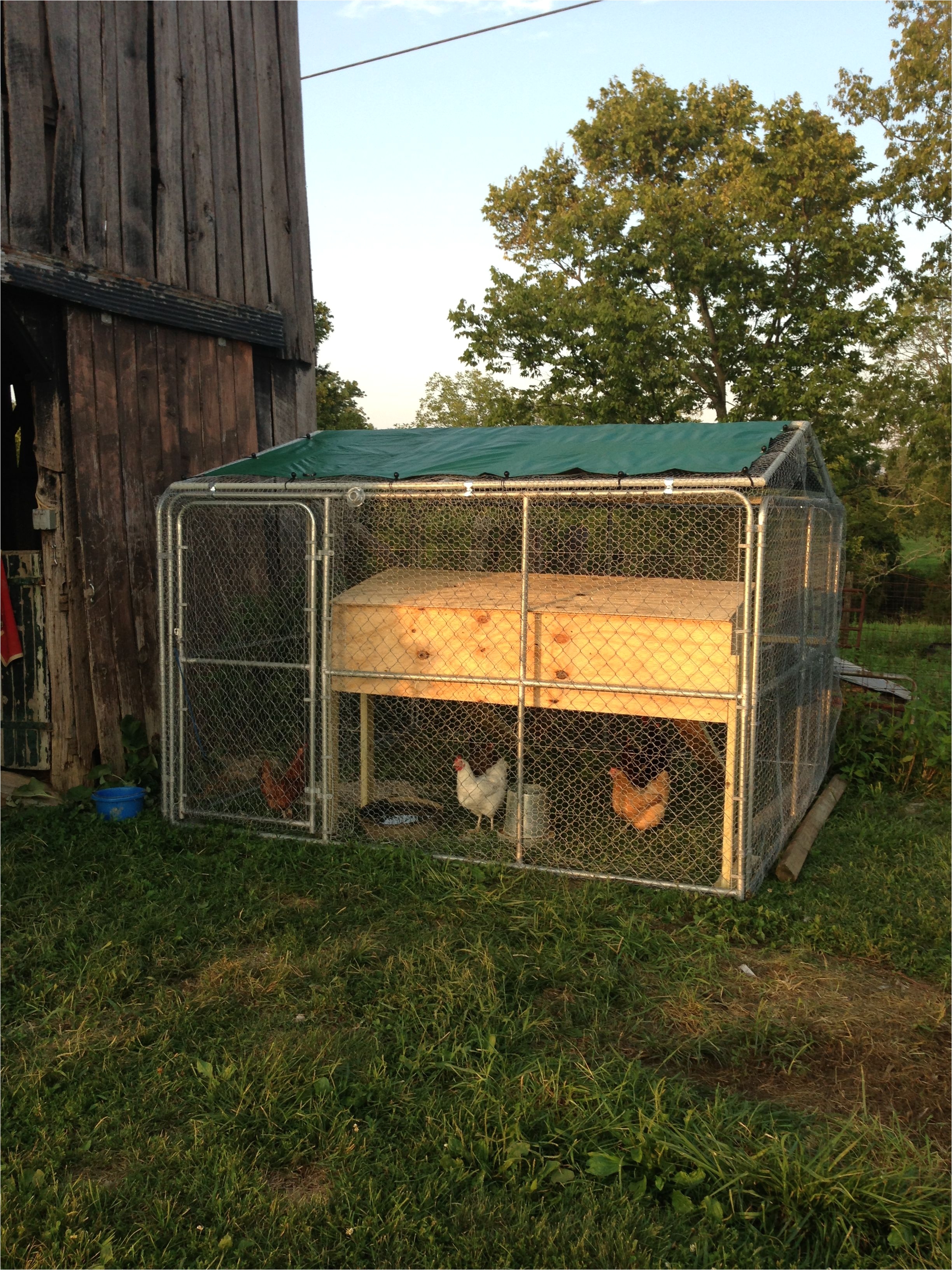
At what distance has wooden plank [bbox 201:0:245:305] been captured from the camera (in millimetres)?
8070

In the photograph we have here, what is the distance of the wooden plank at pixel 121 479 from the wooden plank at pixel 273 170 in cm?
176

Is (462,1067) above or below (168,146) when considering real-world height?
below

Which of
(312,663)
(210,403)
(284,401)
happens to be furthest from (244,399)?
(312,663)

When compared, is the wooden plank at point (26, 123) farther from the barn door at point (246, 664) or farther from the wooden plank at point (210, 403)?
the barn door at point (246, 664)

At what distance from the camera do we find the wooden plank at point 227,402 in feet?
26.9

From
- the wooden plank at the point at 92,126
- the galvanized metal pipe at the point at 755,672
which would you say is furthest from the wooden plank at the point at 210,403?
the galvanized metal pipe at the point at 755,672

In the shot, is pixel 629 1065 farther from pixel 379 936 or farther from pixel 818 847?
pixel 818 847

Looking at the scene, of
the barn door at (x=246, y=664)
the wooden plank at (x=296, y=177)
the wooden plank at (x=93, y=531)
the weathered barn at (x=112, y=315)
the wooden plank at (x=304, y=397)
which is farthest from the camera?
the wooden plank at (x=304, y=397)

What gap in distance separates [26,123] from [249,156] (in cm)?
223

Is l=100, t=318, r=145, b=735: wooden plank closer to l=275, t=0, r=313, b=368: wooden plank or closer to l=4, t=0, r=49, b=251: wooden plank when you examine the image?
l=4, t=0, r=49, b=251: wooden plank

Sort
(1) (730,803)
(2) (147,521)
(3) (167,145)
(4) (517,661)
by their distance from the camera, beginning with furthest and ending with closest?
1. (3) (167,145)
2. (2) (147,521)
3. (4) (517,661)
4. (1) (730,803)

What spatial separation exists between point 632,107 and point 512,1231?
2600 cm

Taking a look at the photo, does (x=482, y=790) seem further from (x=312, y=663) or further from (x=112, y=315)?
(x=112, y=315)

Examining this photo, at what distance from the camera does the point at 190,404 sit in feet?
25.9
